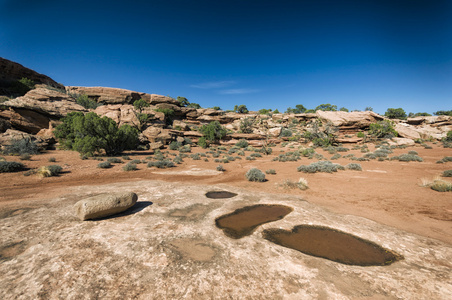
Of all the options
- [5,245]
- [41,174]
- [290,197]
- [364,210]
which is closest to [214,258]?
[5,245]

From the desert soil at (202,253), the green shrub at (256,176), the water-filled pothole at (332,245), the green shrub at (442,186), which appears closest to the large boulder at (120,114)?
the desert soil at (202,253)

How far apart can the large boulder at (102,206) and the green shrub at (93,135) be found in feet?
48.2

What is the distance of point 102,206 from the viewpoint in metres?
4.83

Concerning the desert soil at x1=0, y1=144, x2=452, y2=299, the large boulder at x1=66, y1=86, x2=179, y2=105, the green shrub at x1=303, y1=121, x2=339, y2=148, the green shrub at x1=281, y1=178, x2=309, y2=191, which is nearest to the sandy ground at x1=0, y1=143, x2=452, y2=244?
the desert soil at x1=0, y1=144, x2=452, y2=299

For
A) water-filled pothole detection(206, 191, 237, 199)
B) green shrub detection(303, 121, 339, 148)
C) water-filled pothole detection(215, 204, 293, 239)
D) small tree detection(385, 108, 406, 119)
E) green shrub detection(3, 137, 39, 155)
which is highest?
small tree detection(385, 108, 406, 119)

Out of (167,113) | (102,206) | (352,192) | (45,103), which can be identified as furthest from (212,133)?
(102,206)

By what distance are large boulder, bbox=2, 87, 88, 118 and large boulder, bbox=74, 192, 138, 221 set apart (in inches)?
1104

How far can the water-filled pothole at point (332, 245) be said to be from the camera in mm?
3543

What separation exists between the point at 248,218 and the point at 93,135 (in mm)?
20408

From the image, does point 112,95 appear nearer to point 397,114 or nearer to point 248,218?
point 248,218

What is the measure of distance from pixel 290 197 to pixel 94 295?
22.8ft

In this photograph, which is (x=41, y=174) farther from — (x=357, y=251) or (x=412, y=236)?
(x=412, y=236)

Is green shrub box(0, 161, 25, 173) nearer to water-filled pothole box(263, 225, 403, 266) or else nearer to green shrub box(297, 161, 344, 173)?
water-filled pothole box(263, 225, 403, 266)

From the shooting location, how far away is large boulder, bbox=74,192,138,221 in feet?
15.3
